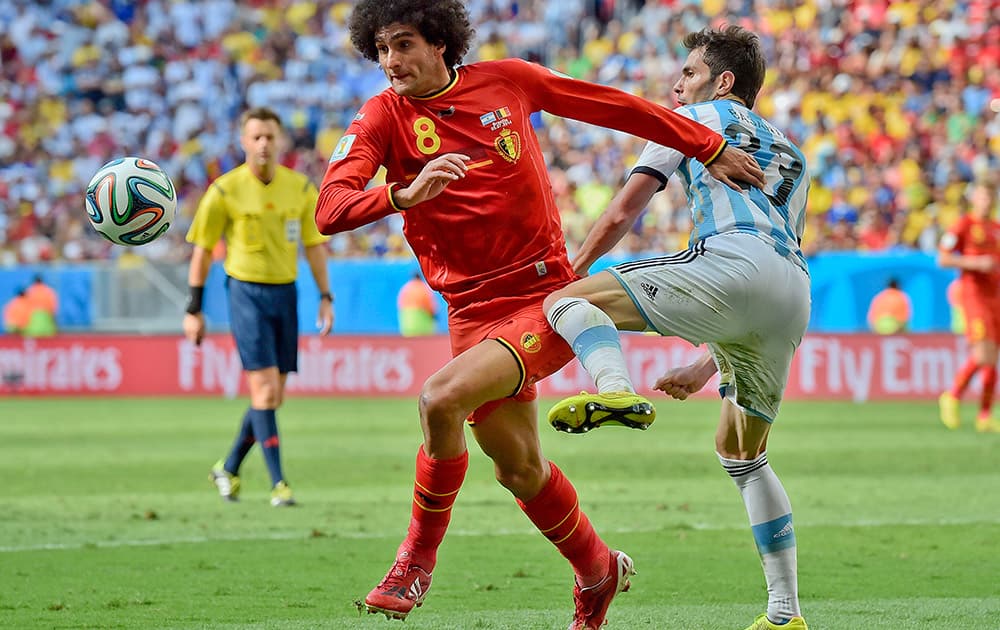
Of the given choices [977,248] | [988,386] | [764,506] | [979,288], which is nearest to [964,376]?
[988,386]

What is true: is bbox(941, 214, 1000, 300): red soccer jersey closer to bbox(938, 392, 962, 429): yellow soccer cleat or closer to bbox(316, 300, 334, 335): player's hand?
bbox(938, 392, 962, 429): yellow soccer cleat

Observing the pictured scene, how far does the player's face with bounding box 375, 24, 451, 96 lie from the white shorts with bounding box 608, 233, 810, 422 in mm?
1001

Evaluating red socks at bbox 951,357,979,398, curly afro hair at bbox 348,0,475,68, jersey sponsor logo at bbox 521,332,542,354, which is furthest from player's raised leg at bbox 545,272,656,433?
red socks at bbox 951,357,979,398

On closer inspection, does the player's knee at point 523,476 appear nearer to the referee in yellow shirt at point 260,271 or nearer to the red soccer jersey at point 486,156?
the red soccer jersey at point 486,156

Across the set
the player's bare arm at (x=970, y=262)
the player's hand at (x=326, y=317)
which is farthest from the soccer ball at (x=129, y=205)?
the player's bare arm at (x=970, y=262)

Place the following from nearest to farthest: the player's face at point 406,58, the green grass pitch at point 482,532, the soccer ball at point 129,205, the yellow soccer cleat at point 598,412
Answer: the yellow soccer cleat at point 598,412 < the player's face at point 406,58 < the green grass pitch at point 482,532 < the soccer ball at point 129,205

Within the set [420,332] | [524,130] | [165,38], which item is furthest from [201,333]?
[165,38]

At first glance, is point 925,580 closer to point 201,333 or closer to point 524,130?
point 524,130

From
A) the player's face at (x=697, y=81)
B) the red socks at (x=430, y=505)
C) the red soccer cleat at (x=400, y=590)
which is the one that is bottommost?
the red soccer cleat at (x=400, y=590)

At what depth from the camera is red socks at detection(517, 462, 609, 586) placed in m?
5.77

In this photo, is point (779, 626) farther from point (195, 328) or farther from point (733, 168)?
point (195, 328)

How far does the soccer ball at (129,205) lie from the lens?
6.81 metres

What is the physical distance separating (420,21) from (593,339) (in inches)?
53.9

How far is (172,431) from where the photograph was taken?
15.7 metres
